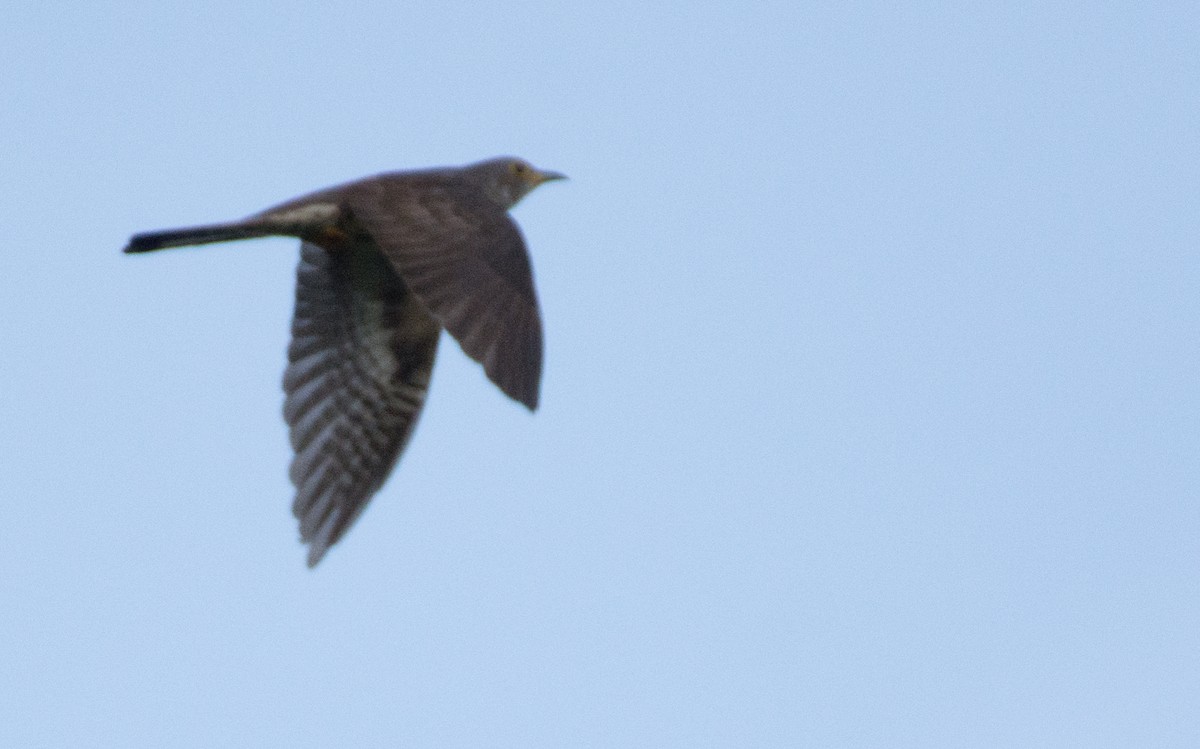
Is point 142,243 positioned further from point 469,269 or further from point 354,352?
point 354,352

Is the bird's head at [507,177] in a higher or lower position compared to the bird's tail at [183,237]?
higher

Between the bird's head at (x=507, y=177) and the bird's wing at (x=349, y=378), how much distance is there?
68 cm

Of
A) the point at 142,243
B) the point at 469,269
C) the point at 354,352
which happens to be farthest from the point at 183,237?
the point at 354,352

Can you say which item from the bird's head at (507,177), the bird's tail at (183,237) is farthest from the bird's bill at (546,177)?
the bird's tail at (183,237)

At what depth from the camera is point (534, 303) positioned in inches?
290

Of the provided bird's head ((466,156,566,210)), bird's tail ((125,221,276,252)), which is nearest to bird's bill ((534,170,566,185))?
bird's head ((466,156,566,210))

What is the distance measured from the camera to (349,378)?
909 cm

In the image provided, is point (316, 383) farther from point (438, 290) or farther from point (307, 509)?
point (438, 290)

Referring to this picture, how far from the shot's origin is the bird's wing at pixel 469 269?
273 inches

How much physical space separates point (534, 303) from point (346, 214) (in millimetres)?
1139

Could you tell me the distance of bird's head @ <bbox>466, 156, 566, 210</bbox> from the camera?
9.23 m

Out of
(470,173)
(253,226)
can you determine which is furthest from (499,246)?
(470,173)

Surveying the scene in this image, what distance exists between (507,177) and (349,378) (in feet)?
4.16

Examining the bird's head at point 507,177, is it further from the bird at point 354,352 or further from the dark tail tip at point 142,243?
the dark tail tip at point 142,243
